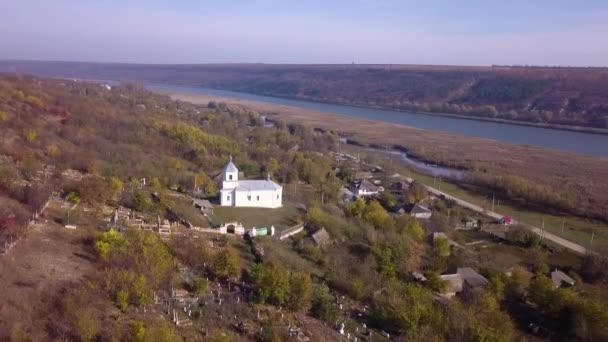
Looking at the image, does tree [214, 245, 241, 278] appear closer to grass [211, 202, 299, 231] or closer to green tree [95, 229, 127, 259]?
green tree [95, 229, 127, 259]

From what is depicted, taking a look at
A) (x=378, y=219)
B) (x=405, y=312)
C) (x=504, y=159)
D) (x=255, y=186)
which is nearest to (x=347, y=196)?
(x=378, y=219)

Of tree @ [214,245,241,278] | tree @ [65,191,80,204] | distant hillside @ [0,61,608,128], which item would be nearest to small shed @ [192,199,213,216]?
tree @ [65,191,80,204]

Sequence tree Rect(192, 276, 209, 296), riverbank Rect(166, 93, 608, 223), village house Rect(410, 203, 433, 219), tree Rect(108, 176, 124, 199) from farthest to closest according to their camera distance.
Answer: riverbank Rect(166, 93, 608, 223), village house Rect(410, 203, 433, 219), tree Rect(108, 176, 124, 199), tree Rect(192, 276, 209, 296)

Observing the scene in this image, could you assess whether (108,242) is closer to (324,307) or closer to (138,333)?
(138,333)

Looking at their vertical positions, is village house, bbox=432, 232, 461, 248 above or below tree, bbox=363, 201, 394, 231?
below

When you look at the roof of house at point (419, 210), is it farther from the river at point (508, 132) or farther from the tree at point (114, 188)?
the river at point (508, 132)

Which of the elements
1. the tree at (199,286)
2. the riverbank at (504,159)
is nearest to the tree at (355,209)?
the tree at (199,286)
